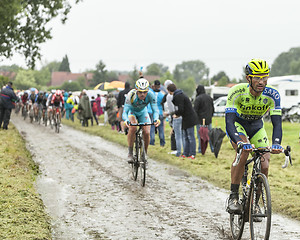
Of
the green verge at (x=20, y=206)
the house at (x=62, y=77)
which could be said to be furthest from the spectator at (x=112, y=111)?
the house at (x=62, y=77)

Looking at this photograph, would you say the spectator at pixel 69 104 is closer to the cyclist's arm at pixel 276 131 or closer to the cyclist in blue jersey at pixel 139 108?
the cyclist in blue jersey at pixel 139 108

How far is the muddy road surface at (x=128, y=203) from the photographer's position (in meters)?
6.11

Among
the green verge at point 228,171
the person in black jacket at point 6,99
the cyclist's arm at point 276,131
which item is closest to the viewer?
the cyclist's arm at point 276,131

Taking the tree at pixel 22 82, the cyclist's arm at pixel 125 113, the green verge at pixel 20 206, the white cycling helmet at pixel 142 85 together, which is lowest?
the green verge at pixel 20 206

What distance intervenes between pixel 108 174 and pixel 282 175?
4.03 meters

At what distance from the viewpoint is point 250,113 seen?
556 cm

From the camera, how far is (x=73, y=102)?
30328 mm

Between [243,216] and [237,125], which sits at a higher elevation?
[237,125]

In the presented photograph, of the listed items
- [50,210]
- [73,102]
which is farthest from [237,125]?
[73,102]

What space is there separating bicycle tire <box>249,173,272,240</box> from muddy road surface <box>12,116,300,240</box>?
849 mm

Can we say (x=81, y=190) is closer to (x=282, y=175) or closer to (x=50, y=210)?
(x=50, y=210)

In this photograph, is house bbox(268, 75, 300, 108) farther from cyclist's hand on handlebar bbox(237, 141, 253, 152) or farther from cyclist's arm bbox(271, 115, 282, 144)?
cyclist's hand on handlebar bbox(237, 141, 253, 152)

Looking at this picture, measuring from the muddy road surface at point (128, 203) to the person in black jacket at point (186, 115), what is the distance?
116 cm

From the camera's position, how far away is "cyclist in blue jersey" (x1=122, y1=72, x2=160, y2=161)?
363 inches
